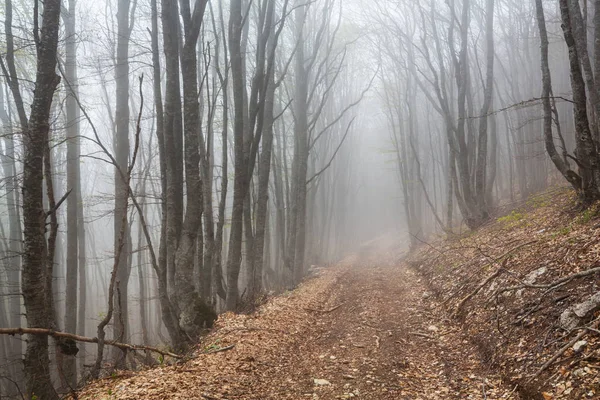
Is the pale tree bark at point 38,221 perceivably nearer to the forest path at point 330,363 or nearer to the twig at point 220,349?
the forest path at point 330,363

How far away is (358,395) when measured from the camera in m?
Result: 4.05

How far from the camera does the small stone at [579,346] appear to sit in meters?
3.36

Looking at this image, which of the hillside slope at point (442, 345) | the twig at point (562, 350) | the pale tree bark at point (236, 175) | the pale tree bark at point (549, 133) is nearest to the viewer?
the twig at point (562, 350)

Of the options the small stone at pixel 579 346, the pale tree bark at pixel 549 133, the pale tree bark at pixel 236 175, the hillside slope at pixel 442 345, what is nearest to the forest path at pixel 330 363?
the hillside slope at pixel 442 345

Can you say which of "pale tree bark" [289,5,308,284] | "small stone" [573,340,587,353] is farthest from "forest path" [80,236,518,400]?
"pale tree bark" [289,5,308,284]

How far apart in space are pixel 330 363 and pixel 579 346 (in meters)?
2.76

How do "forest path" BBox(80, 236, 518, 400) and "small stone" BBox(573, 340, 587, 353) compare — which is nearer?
"small stone" BBox(573, 340, 587, 353)

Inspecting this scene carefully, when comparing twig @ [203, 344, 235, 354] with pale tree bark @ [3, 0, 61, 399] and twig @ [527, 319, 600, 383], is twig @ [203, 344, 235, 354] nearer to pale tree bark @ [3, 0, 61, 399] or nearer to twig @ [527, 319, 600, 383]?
pale tree bark @ [3, 0, 61, 399]

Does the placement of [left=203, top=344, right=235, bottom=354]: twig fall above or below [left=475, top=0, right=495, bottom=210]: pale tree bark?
below

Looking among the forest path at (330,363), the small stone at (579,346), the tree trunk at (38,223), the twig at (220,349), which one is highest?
the tree trunk at (38,223)

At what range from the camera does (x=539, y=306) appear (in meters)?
4.28

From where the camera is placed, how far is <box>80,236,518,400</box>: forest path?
4.05 m

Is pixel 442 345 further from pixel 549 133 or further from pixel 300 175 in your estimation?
pixel 300 175

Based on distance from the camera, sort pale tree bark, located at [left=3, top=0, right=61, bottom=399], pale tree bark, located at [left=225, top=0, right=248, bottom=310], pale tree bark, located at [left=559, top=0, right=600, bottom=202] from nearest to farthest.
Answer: pale tree bark, located at [left=3, top=0, right=61, bottom=399], pale tree bark, located at [left=559, top=0, right=600, bottom=202], pale tree bark, located at [left=225, top=0, right=248, bottom=310]
